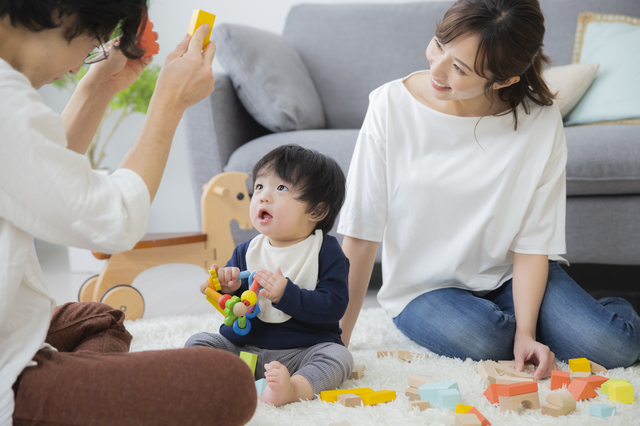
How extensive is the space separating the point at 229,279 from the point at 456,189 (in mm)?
506

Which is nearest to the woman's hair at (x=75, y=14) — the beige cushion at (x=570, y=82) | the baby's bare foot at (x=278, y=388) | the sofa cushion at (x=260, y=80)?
the baby's bare foot at (x=278, y=388)

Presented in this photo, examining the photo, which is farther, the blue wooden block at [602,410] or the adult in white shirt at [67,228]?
the blue wooden block at [602,410]

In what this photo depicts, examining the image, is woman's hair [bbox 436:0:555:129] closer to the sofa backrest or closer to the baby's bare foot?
the baby's bare foot

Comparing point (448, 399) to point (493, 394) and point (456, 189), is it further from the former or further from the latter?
point (456, 189)

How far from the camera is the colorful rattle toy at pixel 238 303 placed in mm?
933

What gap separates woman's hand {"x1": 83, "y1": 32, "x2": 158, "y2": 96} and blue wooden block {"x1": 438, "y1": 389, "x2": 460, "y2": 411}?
691 mm

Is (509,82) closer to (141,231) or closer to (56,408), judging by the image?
(141,231)

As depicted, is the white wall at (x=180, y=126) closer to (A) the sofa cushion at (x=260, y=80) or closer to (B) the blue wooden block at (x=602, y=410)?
(A) the sofa cushion at (x=260, y=80)

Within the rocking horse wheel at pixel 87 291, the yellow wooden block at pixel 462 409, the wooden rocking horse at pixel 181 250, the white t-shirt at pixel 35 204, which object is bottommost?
the rocking horse wheel at pixel 87 291

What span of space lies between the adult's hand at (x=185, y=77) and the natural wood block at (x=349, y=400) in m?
0.50

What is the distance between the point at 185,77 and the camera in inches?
27.2

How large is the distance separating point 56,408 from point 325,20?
204 centimetres

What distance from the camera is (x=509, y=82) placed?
3.52ft

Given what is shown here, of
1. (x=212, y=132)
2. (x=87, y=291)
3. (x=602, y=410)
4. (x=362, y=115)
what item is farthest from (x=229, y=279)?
(x=362, y=115)
